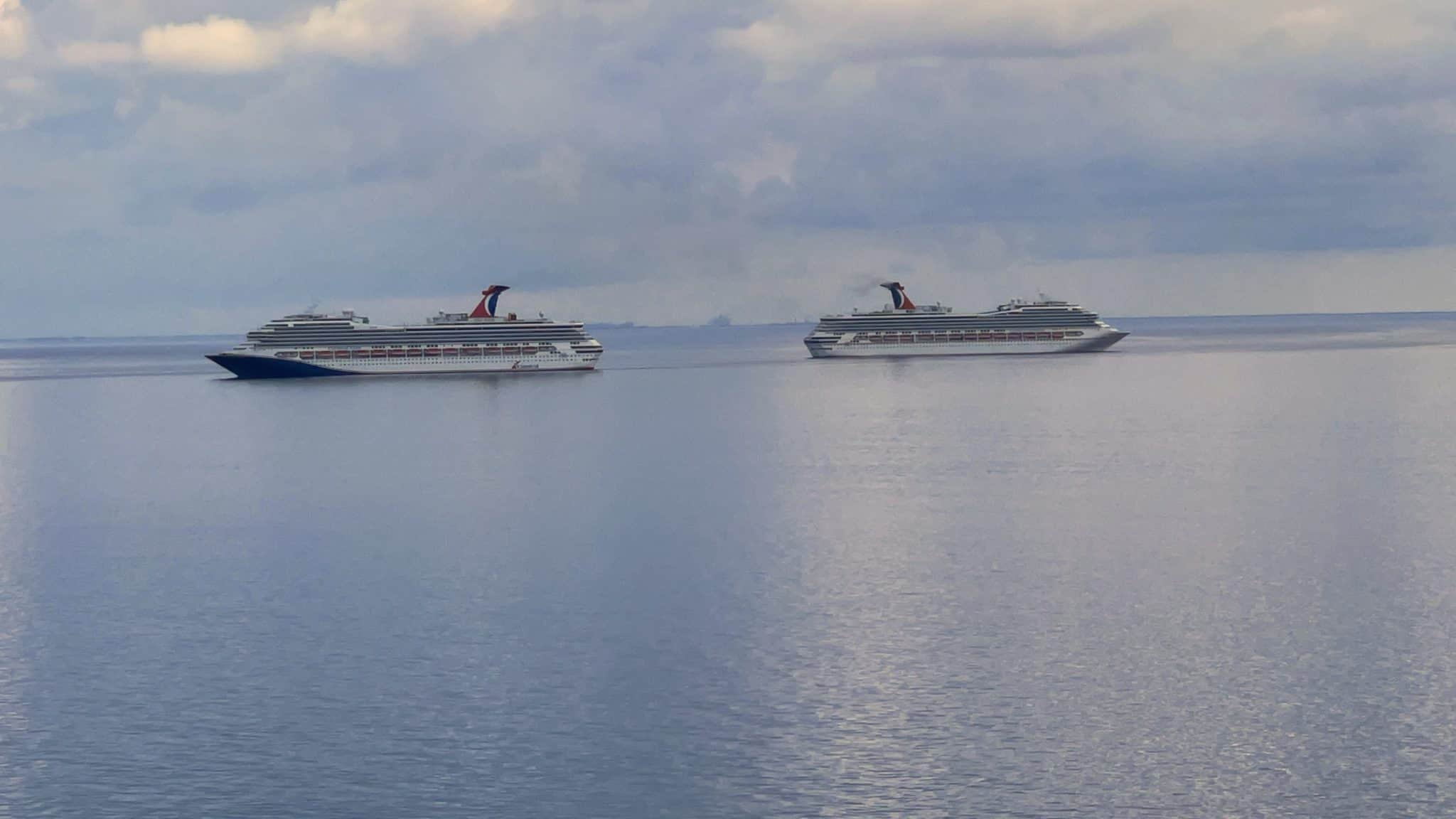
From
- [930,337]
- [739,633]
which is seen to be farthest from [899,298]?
[739,633]

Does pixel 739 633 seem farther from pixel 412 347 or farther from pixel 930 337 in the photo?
pixel 930 337

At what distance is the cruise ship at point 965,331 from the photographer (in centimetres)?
18038

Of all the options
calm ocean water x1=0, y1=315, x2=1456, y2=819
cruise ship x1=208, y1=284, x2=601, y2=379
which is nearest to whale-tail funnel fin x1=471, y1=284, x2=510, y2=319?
cruise ship x1=208, y1=284, x2=601, y2=379

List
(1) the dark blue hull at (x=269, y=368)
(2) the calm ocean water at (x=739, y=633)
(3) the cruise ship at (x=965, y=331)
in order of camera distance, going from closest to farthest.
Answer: (2) the calm ocean water at (x=739, y=633), (1) the dark blue hull at (x=269, y=368), (3) the cruise ship at (x=965, y=331)

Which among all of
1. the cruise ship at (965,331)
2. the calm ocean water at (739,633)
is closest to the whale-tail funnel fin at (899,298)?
the cruise ship at (965,331)

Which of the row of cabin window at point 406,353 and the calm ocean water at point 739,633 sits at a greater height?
the row of cabin window at point 406,353

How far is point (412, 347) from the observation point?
14675 centimetres

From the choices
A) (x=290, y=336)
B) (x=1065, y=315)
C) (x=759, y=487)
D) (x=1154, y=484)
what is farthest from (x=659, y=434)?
(x=1065, y=315)

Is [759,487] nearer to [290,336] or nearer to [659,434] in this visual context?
[659,434]

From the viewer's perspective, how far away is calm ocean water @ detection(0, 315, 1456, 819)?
22.0 metres

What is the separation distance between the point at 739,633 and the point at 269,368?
121 m

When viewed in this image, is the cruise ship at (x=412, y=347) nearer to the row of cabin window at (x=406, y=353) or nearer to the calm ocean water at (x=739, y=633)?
the row of cabin window at (x=406, y=353)

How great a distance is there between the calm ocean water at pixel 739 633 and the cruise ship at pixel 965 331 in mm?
109622

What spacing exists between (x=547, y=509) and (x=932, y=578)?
59.5 feet
